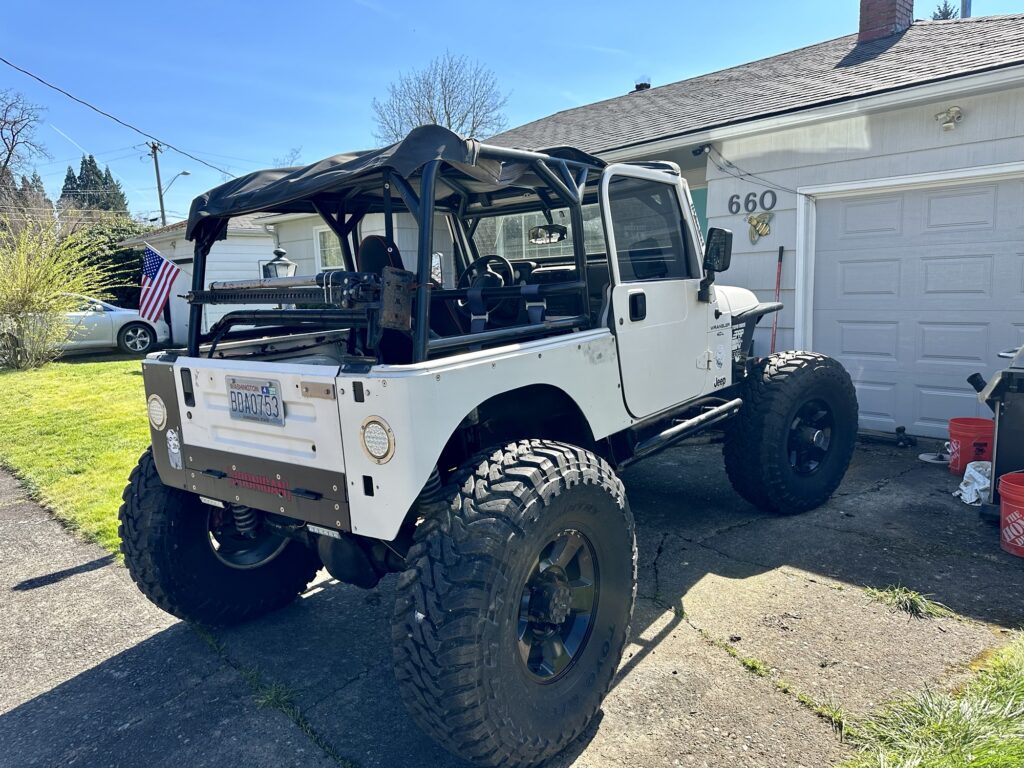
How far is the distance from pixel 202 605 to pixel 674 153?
6772 mm

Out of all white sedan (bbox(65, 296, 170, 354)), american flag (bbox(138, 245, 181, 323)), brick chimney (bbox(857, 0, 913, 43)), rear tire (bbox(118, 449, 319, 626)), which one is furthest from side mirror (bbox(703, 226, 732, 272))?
white sedan (bbox(65, 296, 170, 354))

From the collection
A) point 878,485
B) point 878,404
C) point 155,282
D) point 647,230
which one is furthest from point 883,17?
point 155,282

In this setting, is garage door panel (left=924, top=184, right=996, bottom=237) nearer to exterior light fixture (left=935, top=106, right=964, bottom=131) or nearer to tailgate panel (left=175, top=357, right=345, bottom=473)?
exterior light fixture (left=935, top=106, right=964, bottom=131)

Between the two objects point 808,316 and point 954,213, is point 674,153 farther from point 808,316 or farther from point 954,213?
point 954,213

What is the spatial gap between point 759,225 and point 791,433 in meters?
3.32

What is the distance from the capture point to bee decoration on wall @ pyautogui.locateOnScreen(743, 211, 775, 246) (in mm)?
7349

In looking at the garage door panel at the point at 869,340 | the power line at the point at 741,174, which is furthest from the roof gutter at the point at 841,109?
the garage door panel at the point at 869,340

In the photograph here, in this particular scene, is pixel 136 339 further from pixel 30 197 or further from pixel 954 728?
pixel 30 197

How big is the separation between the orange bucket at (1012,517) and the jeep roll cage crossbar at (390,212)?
274 cm

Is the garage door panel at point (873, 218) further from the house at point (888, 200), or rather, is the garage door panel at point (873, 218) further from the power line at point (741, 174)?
the power line at point (741, 174)

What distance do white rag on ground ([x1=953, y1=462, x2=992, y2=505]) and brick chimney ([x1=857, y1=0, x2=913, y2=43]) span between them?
5.95m

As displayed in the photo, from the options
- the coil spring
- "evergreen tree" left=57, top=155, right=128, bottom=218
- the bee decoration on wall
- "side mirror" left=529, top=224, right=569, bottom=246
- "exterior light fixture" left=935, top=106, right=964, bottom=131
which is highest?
"evergreen tree" left=57, top=155, right=128, bottom=218

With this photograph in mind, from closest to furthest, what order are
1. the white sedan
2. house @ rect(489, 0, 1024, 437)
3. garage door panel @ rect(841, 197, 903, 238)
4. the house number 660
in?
1. house @ rect(489, 0, 1024, 437)
2. garage door panel @ rect(841, 197, 903, 238)
3. the house number 660
4. the white sedan

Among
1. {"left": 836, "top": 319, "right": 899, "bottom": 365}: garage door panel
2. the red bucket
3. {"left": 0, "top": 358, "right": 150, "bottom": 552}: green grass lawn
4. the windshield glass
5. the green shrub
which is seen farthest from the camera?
the green shrub
